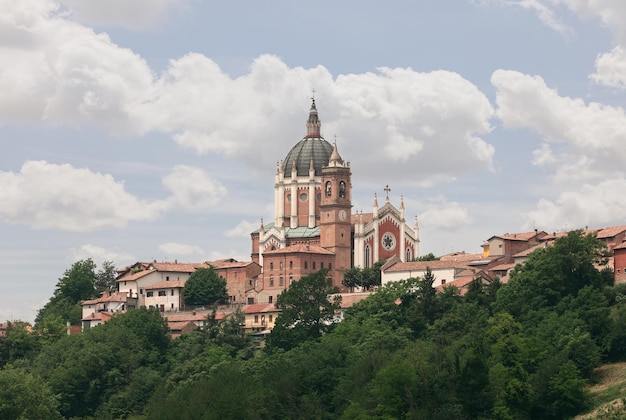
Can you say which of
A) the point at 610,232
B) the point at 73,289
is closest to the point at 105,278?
the point at 73,289

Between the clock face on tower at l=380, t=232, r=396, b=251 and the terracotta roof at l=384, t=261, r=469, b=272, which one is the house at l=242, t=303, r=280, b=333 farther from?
the clock face on tower at l=380, t=232, r=396, b=251

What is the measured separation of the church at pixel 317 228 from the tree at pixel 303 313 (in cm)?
1791

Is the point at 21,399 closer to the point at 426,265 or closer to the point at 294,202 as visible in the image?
the point at 426,265

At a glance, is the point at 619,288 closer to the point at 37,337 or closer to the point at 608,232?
the point at 608,232

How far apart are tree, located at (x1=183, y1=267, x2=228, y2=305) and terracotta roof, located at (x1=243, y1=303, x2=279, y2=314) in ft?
17.2

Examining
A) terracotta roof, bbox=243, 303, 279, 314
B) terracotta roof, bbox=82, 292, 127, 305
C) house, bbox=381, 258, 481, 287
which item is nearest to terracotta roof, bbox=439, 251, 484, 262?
house, bbox=381, 258, 481, 287

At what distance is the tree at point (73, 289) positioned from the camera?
14250 cm

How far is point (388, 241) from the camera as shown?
13562 centimetres

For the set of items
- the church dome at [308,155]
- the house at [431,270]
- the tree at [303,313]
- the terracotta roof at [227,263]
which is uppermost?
the church dome at [308,155]

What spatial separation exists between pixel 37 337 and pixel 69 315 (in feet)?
36.2

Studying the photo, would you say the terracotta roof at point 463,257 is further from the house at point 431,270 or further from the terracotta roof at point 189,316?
the terracotta roof at point 189,316

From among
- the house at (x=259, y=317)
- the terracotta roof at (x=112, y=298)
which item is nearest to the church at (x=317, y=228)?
the house at (x=259, y=317)

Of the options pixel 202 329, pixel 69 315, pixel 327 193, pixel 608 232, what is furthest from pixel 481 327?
pixel 69 315

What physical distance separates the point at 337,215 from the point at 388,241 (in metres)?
4.99
